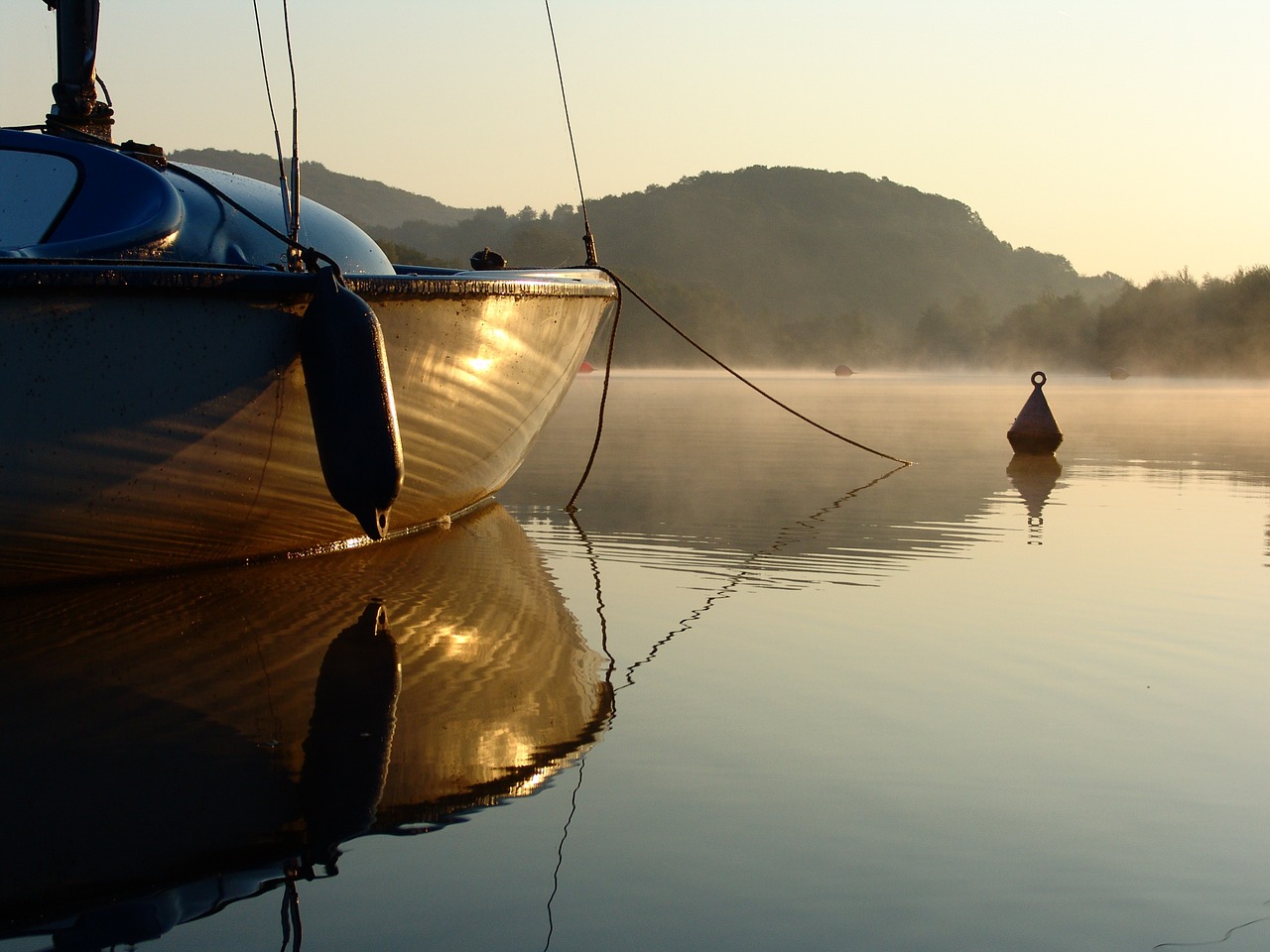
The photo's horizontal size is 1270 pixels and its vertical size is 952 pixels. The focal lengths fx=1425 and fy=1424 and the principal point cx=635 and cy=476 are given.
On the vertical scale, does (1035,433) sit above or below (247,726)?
below

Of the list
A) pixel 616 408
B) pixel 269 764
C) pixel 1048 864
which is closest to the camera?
pixel 1048 864

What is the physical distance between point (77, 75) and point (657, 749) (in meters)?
5.59

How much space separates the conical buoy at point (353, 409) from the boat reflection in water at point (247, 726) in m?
0.45

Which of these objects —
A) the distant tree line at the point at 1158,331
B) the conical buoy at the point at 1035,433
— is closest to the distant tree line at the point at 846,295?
the distant tree line at the point at 1158,331

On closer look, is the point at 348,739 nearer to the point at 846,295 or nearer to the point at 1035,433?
the point at 1035,433

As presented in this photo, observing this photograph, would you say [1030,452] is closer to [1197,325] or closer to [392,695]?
[392,695]

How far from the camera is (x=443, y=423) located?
6.89 m

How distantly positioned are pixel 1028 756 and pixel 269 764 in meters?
1.79

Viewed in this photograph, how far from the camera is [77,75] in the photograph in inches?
290

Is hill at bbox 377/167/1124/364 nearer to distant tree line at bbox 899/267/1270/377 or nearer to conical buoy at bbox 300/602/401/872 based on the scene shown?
distant tree line at bbox 899/267/1270/377

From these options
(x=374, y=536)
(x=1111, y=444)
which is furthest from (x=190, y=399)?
(x=1111, y=444)

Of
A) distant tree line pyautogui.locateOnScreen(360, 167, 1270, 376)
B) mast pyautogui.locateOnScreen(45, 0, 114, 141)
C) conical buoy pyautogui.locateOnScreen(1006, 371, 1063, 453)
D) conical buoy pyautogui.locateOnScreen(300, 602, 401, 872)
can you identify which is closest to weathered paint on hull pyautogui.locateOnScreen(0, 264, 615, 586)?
conical buoy pyautogui.locateOnScreen(300, 602, 401, 872)

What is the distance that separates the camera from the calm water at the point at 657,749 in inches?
98.0

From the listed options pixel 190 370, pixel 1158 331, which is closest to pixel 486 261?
pixel 190 370
